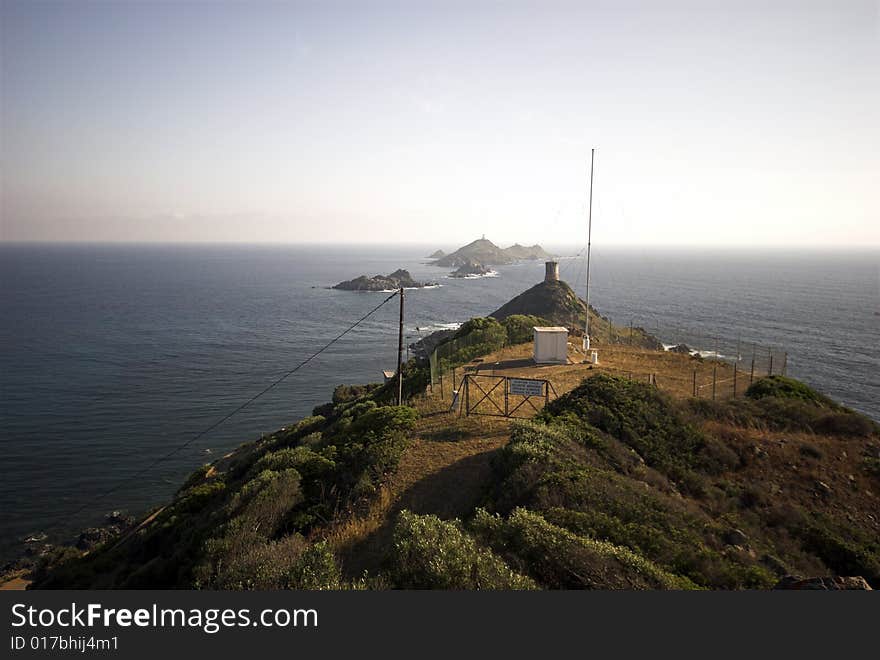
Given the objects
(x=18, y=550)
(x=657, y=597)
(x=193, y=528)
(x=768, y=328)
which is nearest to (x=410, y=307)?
(x=768, y=328)

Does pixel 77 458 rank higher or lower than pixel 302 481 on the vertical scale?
lower

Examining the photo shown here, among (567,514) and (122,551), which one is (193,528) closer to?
(122,551)

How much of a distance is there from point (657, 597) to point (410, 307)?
86431mm

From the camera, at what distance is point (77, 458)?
30.1 m

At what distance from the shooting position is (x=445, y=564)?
6586mm

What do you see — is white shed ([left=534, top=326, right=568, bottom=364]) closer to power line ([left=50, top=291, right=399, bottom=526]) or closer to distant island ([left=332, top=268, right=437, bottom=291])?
power line ([left=50, top=291, right=399, bottom=526])

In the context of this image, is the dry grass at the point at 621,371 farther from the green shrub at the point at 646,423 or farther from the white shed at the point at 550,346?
the green shrub at the point at 646,423

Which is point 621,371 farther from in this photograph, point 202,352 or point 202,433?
point 202,352

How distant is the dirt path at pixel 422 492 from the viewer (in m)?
9.24

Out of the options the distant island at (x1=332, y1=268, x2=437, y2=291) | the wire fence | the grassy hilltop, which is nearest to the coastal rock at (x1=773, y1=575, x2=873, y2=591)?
the grassy hilltop

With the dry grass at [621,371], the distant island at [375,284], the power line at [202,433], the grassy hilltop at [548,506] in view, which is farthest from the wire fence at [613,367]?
the distant island at [375,284]

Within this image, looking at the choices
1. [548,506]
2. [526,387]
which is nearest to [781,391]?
[526,387]

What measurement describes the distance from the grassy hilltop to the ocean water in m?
13.3

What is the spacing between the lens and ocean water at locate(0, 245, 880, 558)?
1143 inches
